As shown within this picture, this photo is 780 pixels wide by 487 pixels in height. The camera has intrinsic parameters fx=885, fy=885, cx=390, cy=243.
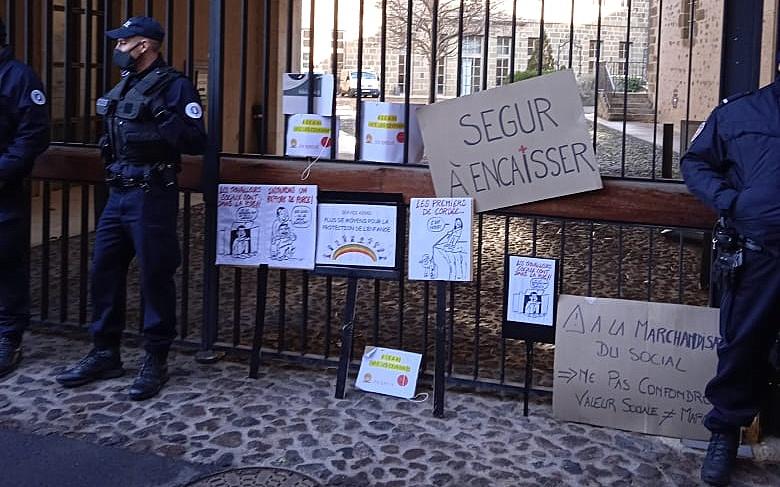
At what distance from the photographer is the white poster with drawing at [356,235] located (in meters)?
4.72

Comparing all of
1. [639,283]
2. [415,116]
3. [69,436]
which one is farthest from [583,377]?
[639,283]

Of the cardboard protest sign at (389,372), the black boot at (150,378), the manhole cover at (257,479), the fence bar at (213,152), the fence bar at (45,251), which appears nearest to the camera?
the manhole cover at (257,479)

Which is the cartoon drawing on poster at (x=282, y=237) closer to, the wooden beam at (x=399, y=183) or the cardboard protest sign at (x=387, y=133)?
the wooden beam at (x=399, y=183)

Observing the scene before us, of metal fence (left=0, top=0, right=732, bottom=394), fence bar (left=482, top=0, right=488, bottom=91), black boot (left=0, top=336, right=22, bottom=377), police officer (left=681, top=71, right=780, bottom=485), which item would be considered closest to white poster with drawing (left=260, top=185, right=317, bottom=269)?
metal fence (left=0, top=0, right=732, bottom=394)

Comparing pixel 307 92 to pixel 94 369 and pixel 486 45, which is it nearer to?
pixel 486 45

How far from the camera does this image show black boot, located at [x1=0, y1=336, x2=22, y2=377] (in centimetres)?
499

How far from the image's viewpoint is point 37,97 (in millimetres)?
4867

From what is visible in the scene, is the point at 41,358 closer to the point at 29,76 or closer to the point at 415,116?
the point at 29,76

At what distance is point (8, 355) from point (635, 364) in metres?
3.45

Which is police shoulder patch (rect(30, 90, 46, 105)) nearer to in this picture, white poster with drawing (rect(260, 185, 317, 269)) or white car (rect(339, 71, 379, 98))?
white poster with drawing (rect(260, 185, 317, 269))

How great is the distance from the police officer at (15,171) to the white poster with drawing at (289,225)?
4.28 feet

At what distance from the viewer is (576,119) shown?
4.44 m

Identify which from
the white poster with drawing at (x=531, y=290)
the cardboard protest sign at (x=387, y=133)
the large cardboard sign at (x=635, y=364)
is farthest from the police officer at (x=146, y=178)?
the large cardboard sign at (x=635, y=364)

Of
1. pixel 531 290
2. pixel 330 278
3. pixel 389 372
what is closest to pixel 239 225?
pixel 330 278
